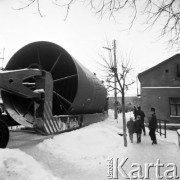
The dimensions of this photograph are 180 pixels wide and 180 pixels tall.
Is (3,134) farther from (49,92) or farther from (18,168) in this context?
(49,92)

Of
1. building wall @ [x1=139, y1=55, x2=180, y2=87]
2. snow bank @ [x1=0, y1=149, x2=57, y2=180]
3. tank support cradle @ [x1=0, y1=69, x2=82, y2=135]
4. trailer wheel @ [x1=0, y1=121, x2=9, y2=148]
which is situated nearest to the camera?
Answer: snow bank @ [x1=0, y1=149, x2=57, y2=180]

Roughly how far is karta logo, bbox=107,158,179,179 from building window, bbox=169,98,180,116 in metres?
14.6

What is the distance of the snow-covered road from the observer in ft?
17.4

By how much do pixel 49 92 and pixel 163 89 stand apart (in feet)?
45.8

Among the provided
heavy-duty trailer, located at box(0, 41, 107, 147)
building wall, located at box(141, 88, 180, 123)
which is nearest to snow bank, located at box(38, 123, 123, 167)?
heavy-duty trailer, located at box(0, 41, 107, 147)

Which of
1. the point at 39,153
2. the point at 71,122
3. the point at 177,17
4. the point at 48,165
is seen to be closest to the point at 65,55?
the point at 71,122

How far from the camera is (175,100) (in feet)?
68.5

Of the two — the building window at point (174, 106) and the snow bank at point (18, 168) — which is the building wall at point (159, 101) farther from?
the snow bank at point (18, 168)

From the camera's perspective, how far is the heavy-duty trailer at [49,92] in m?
8.89

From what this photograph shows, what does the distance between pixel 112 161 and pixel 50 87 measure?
360 centimetres

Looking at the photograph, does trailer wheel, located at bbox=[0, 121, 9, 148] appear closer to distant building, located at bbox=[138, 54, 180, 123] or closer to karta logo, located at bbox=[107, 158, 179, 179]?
karta logo, located at bbox=[107, 158, 179, 179]

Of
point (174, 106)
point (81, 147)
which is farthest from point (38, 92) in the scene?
point (174, 106)

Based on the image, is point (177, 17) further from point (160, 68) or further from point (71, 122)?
point (160, 68)

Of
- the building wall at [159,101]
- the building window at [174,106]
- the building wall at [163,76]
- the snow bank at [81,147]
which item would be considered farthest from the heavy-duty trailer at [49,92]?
the building window at [174,106]
